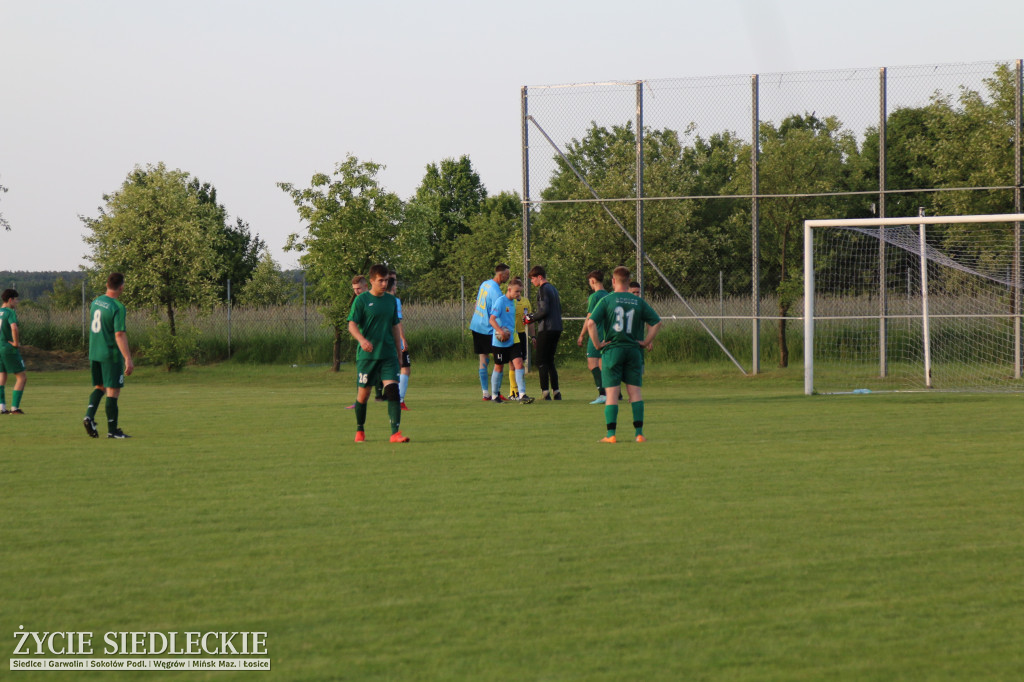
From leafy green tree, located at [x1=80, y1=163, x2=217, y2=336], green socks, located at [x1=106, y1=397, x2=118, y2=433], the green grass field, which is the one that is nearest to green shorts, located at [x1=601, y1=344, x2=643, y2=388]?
the green grass field

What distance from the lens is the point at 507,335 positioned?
55.5 ft

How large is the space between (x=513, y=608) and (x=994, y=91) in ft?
70.4

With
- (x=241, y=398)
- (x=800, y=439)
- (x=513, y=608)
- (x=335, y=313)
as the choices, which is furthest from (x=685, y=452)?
(x=335, y=313)

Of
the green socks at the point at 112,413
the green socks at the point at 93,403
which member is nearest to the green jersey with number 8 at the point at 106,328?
the green socks at the point at 93,403

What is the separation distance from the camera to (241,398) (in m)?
20.0

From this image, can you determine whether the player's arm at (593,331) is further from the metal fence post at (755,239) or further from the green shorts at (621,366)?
the metal fence post at (755,239)

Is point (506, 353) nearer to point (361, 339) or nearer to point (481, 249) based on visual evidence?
point (361, 339)

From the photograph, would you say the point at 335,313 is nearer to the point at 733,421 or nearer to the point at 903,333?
the point at 903,333

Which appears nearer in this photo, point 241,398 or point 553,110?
point 241,398

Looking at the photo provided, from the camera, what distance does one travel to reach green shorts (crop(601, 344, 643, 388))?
11414 mm

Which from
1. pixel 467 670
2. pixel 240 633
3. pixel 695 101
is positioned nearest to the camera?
pixel 467 670

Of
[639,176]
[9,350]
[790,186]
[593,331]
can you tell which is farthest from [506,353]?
[790,186]

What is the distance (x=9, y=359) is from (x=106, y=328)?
5178 mm

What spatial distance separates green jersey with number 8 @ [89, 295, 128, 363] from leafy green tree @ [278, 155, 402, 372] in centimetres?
1562
